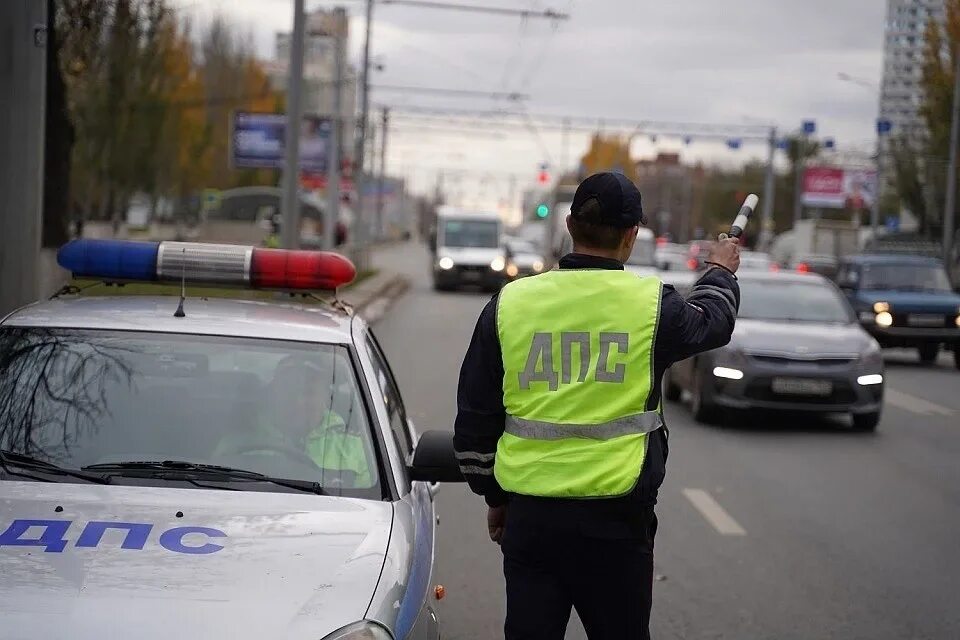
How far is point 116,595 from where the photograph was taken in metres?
3.65

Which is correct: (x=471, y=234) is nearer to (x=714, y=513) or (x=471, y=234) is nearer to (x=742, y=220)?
(x=714, y=513)

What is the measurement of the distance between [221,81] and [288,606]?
72047 millimetres

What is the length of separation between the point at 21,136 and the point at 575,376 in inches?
300

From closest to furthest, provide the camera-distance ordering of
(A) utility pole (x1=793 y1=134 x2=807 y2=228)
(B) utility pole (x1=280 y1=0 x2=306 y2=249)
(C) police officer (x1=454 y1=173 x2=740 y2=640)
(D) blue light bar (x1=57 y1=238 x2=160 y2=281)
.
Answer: (C) police officer (x1=454 y1=173 x2=740 y2=640), (D) blue light bar (x1=57 y1=238 x2=160 y2=281), (B) utility pole (x1=280 y1=0 x2=306 y2=249), (A) utility pole (x1=793 y1=134 x2=807 y2=228)

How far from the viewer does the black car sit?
14461mm

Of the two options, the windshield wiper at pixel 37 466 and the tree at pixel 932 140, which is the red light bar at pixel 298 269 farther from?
the tree at pixel 932 140

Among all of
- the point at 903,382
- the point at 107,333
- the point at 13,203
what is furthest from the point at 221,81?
the point at 107,333

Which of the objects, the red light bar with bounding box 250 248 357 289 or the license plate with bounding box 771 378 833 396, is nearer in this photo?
the red light bar with bounding box 250 248 357 289

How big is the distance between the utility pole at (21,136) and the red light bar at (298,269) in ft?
17.4

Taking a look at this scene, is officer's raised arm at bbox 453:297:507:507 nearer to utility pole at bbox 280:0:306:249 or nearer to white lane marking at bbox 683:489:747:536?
white lane marking at bbox 683:489:747:536

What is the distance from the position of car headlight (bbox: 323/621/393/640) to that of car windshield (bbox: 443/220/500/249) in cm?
4338

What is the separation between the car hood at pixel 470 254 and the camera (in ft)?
148

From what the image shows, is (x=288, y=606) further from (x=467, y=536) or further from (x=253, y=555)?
(x=467, y=536)

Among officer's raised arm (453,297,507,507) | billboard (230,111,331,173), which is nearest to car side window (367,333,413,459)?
officer's raised arm (453,297,507,507)
